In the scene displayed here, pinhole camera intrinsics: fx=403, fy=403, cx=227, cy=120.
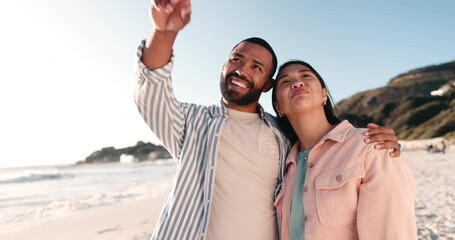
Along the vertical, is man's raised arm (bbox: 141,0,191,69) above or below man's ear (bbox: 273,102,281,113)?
above

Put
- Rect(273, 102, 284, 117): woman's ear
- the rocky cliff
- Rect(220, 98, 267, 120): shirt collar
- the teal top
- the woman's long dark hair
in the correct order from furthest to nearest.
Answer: the rocky cliff < Rect(273, 102, 284, 117): woman's ear < the woman's long dark hair < Rect(220, 98, 267, 120): shirt collar < the teal top

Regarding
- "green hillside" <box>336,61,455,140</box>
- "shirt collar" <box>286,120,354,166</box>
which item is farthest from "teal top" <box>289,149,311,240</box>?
"green hillside" <box>336,61,455,140</box>

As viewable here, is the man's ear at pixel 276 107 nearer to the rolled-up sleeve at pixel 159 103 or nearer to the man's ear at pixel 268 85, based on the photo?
the man's ear at pixel 268 85

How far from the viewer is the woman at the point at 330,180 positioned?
6.90 ft

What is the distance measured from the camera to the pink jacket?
209 cm

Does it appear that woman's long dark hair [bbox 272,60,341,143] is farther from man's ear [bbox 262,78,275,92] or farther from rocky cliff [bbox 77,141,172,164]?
rocky cliff [bbox 77,141,172,164]

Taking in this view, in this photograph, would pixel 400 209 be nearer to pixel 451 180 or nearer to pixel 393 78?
pixel 451 180

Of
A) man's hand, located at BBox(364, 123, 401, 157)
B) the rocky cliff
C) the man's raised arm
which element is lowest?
the rocky cliff

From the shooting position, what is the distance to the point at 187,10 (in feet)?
5.99

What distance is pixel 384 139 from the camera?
2320mm

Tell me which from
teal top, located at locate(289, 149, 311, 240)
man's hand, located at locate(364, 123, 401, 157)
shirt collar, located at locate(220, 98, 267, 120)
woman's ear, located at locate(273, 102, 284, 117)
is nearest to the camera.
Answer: man's hand, located at locate(364, 123, 401, 157)

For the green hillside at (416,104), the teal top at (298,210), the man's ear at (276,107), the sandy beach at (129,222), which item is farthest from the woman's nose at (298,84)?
the green hillside at (416,104)

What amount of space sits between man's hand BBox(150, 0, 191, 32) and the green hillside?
24.6 m

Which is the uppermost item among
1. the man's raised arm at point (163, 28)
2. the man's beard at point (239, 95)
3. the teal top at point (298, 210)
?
the man's raised arm at point (163, 28)
